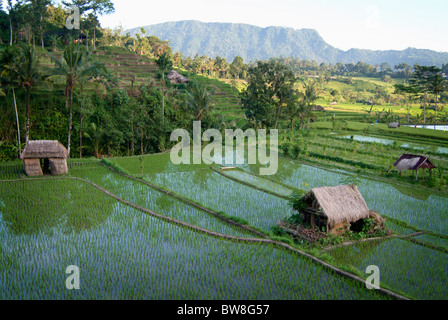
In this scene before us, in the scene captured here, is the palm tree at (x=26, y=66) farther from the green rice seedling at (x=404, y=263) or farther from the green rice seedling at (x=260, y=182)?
the green rice seedling at (x=404, y=263)

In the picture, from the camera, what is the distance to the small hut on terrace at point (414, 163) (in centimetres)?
1102

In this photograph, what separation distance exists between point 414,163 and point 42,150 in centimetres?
1117

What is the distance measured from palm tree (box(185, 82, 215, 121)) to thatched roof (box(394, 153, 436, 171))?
870 cm

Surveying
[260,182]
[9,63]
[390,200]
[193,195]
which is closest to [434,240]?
[390,200]

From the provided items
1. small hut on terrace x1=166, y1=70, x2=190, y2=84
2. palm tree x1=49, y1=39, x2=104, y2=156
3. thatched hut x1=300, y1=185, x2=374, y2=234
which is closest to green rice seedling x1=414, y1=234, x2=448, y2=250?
thatched hut x1=300, y1=185, x2=374, y2=234

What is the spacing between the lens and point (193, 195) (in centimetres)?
Answer: 990

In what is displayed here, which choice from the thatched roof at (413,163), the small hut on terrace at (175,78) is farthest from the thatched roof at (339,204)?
the small hut on terrace at (175,78)

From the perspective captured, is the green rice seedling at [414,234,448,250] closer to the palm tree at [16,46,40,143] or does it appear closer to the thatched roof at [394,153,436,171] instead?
the thatched roof at [394,153,436,171]

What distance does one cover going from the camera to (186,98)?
17.5 metres

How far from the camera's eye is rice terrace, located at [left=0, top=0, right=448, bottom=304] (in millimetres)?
5609

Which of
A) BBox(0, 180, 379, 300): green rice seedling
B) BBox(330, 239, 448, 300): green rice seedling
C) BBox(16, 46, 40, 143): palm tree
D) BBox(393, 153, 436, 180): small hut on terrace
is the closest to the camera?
BBox(0, 180, 379, 300): green rice seedling

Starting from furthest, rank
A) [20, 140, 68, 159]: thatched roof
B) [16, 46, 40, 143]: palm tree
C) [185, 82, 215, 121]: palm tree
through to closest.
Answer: [185, 82, 215, 121]: palm tree → [16, 46, 40, 143]: palm tree → [20, 140, 68, 159]: thatched roof

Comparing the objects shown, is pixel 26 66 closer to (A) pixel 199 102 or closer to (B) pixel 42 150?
(B) pixel 42 150
